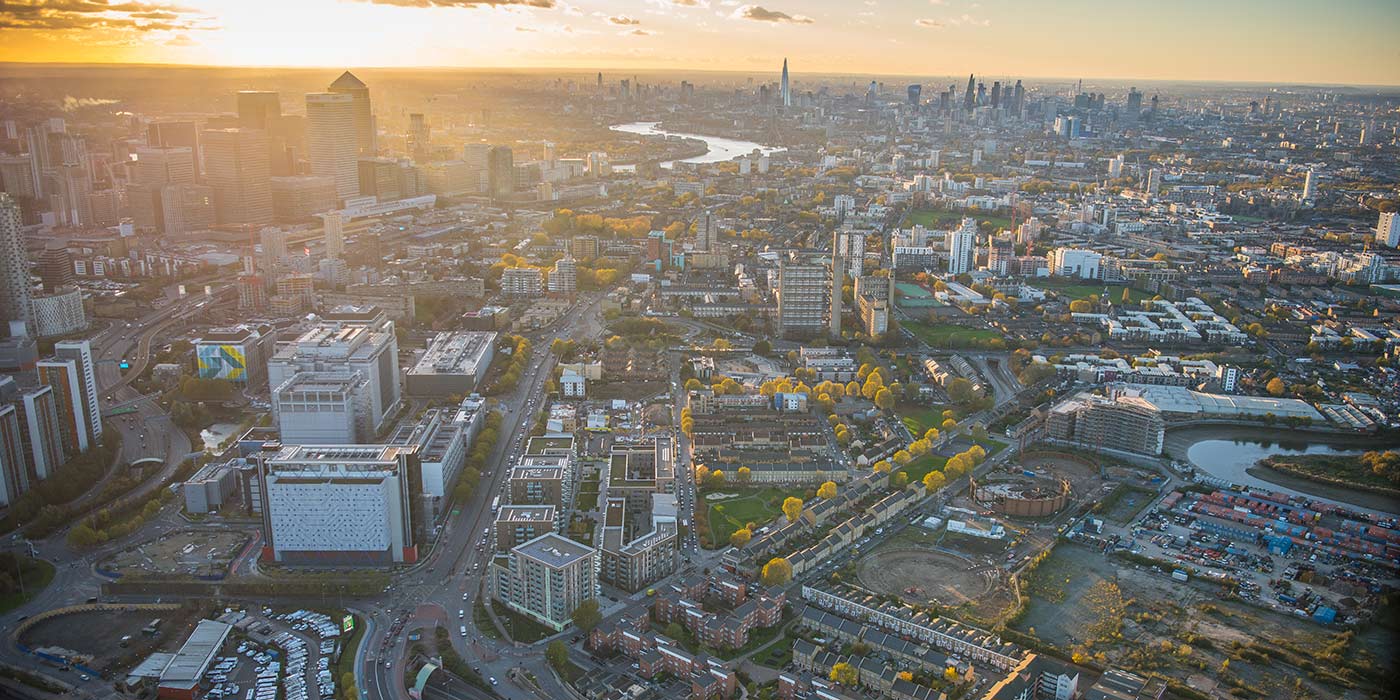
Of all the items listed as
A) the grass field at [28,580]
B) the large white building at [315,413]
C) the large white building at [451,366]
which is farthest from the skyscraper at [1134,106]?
the grass field at [28,580]

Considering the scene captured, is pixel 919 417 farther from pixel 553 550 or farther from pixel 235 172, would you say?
pixel 235 172

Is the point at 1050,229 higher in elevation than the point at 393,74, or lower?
lower

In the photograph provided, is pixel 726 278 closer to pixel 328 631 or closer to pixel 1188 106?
pixel 328 631

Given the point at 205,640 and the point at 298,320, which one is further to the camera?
the point at 298,320

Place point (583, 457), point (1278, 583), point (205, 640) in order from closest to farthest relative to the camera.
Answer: point (205, 640)
point (1278, 583)
point (583, 457)

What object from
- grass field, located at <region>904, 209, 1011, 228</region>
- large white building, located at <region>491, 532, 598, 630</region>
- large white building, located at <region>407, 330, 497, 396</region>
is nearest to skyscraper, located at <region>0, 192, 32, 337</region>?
large white building, located at <region>407, 330, 497, 396</region>

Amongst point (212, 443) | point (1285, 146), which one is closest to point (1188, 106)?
point (1285, 146)
